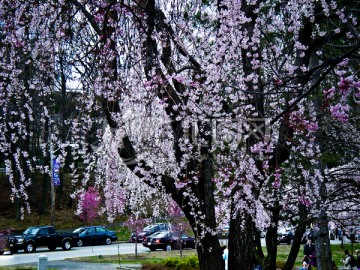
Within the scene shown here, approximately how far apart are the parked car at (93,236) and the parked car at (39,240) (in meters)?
1.31

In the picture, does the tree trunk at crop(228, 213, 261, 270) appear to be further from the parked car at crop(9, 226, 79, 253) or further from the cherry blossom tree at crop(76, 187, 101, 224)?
the cherry blossom tree at crop(76, 187, 101, 224)

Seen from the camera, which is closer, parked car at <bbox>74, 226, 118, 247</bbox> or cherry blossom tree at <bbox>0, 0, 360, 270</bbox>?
cherry blossom tree at <bbox>0, 0, 360, 270</bbox>

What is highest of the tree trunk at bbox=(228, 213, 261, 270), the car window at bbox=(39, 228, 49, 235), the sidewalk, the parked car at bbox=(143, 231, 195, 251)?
the car window at bbox=(39, 228, 49, 235)

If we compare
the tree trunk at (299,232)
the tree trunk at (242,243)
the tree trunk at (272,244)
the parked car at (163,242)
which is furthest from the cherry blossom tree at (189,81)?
the parked car at (163,242)

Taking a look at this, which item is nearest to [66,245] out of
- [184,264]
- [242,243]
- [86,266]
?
[86,266]

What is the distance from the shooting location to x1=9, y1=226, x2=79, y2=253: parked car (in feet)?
78.7

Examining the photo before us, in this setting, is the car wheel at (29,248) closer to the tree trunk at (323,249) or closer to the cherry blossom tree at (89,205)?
the cherry blossom tree at (89,205)

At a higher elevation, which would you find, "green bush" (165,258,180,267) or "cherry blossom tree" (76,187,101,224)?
"cherry blossom tree" (76,187,101,224)

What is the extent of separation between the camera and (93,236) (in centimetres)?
2773

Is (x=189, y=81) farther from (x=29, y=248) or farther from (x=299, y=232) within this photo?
(x=29, y=248)

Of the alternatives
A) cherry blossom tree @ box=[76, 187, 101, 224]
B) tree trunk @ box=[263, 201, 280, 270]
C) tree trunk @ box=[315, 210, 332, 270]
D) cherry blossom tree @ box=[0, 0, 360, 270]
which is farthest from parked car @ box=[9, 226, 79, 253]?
cherry blossom tree @ box=[0, 0, 360, 270]

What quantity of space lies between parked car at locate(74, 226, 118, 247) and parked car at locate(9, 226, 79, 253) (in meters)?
1.31

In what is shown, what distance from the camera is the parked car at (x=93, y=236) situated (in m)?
→ 27.3

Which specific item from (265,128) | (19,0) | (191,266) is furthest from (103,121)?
(191,266)
